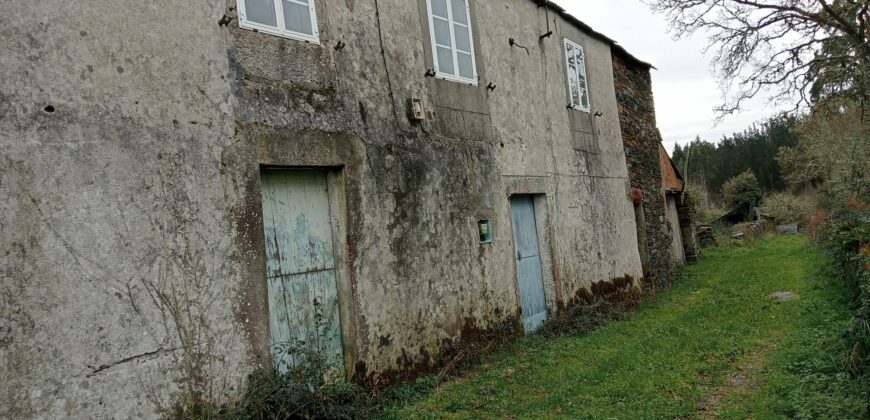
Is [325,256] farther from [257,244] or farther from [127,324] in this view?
[127,324]

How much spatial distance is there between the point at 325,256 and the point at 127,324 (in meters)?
1.90

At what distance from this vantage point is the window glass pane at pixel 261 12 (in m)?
4.81

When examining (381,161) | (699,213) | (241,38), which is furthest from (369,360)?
(699,213)

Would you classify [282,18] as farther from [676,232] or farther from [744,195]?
[744,195]

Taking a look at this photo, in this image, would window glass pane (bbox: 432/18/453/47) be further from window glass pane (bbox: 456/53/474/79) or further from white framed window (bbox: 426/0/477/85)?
window glass pane (bbox: 456/53/474/79)

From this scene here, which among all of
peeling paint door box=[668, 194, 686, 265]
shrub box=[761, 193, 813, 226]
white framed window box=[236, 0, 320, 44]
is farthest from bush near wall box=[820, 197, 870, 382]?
shrub box=[761, 193, 813, 226]

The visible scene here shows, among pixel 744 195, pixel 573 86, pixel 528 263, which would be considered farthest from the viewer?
pixel 744 195

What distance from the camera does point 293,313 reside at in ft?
16.3

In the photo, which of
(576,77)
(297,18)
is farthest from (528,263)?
(297,18)

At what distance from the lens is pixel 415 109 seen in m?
6.25

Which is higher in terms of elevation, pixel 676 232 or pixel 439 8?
pixel 439 8

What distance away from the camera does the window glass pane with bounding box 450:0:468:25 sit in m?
7.34

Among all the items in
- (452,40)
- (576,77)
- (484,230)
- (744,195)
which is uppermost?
(576,77)

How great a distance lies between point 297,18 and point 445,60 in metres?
2.34
